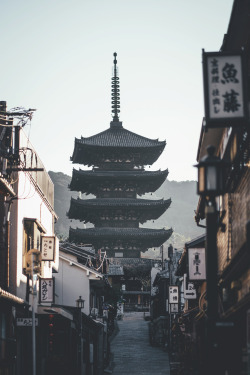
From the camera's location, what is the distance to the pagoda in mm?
76250

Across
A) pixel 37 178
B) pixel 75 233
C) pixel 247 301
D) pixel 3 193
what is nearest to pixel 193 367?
pixel 3 193

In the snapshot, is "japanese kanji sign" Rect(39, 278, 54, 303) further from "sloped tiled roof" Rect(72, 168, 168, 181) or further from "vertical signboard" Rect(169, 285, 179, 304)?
"sloped tiled roof" Rect(72, 168, 168, 181)

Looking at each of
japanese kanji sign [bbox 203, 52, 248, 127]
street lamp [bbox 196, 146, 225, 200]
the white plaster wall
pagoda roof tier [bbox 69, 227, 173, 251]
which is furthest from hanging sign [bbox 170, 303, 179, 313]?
pagoda roof tier [bbox 69, 227, 173, 251]

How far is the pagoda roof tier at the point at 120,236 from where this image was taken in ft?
252

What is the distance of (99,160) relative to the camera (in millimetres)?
79000

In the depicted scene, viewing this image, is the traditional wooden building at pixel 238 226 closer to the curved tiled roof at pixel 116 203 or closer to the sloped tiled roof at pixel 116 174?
the sloped tiled roof at pixel 116 174

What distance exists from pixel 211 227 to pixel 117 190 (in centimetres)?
6788

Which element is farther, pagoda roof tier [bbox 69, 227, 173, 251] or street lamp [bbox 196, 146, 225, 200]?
pagoda roof tier [bbox 69, 227, 173, 251]

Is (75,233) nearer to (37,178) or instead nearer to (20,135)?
(37,178)

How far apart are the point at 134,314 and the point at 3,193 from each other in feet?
204

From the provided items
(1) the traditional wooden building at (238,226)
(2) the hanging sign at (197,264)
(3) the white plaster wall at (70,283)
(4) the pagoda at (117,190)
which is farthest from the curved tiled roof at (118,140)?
(1) the traditional wooden building at (238,226)

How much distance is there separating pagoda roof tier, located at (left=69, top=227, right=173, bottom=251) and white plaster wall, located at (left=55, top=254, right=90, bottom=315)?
1395 inches

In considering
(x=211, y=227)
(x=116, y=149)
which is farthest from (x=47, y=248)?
(x=116, y=149)

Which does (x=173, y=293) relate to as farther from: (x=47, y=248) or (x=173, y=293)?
(x=47, y=248)
